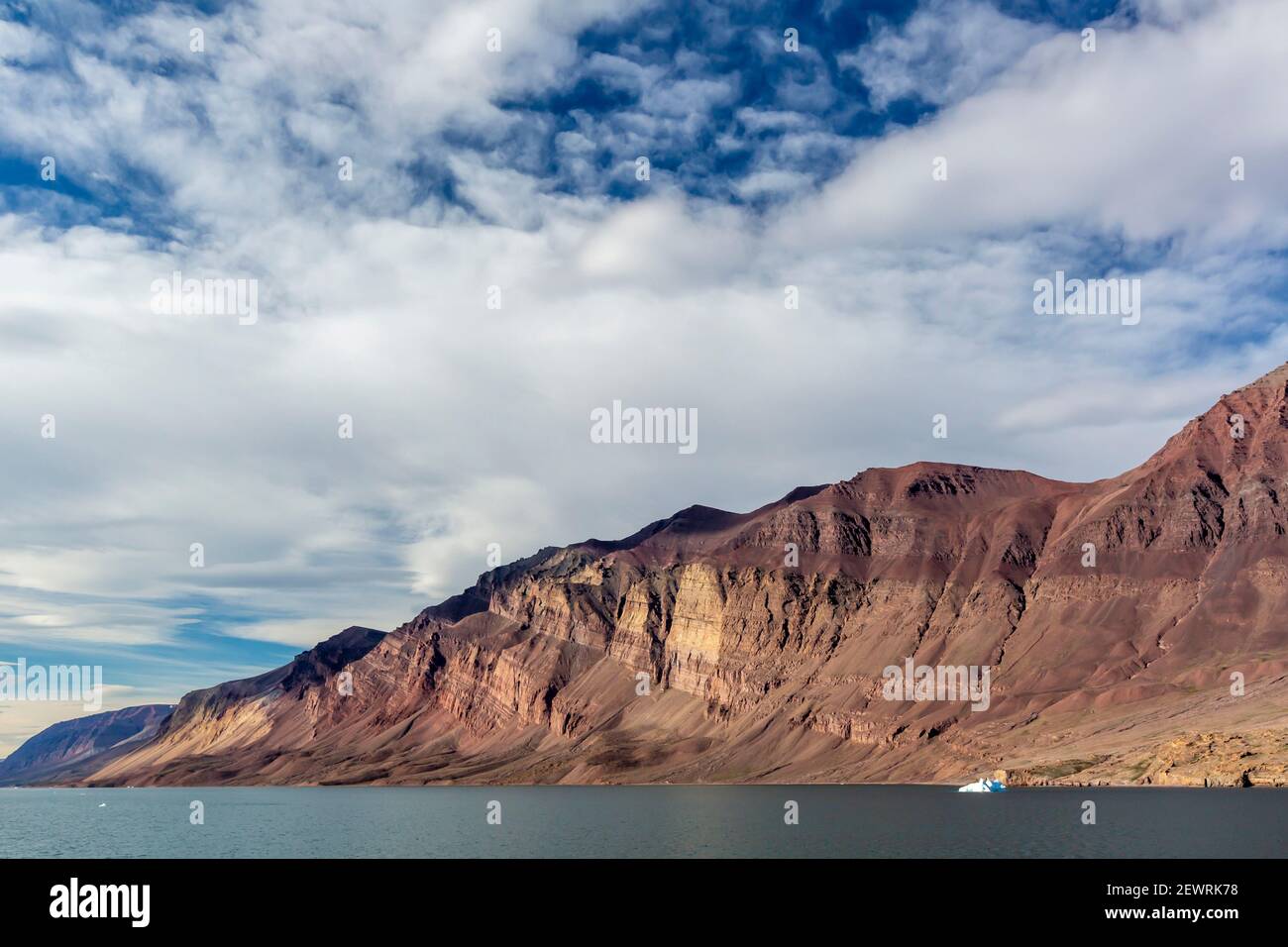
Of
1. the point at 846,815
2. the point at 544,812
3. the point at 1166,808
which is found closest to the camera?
the point at 1166,808

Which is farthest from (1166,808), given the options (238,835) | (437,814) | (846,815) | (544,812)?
(238,835)

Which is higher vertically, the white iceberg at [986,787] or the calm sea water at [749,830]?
the calm sea water at [749,830]
